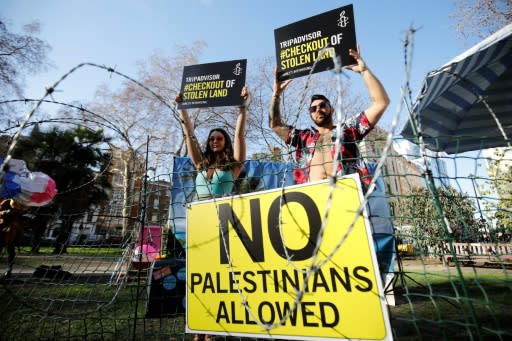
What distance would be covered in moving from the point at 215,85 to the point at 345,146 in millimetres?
1682

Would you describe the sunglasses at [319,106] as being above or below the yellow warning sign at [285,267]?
above

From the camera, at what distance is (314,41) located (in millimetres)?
2336

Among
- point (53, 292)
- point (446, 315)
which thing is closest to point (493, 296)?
point (446, 315)

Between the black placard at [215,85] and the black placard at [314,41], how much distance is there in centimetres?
53

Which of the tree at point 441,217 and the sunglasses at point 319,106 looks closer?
the tree at point 441,217

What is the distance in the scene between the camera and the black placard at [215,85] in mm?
2799

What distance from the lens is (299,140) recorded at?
7.35ft

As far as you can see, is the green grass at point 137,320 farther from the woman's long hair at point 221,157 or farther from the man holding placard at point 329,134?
the woman's long hair at point 221,157

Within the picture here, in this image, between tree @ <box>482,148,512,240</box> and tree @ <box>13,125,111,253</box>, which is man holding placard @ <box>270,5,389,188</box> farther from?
tree @ <box>13,125,111,253</box>

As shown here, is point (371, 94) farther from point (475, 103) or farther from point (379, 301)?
point (475, 103)

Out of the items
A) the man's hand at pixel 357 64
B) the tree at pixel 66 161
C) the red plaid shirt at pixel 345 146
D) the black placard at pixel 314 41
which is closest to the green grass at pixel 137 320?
the red plaid shirt at pixel 345 146

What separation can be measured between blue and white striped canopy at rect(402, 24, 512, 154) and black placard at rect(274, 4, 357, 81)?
758mm

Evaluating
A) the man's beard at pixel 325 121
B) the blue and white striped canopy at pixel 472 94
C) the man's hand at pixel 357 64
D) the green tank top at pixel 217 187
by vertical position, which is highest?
the blue and white striped canopy at pixel 472 94

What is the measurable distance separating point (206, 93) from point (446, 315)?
3535mm
